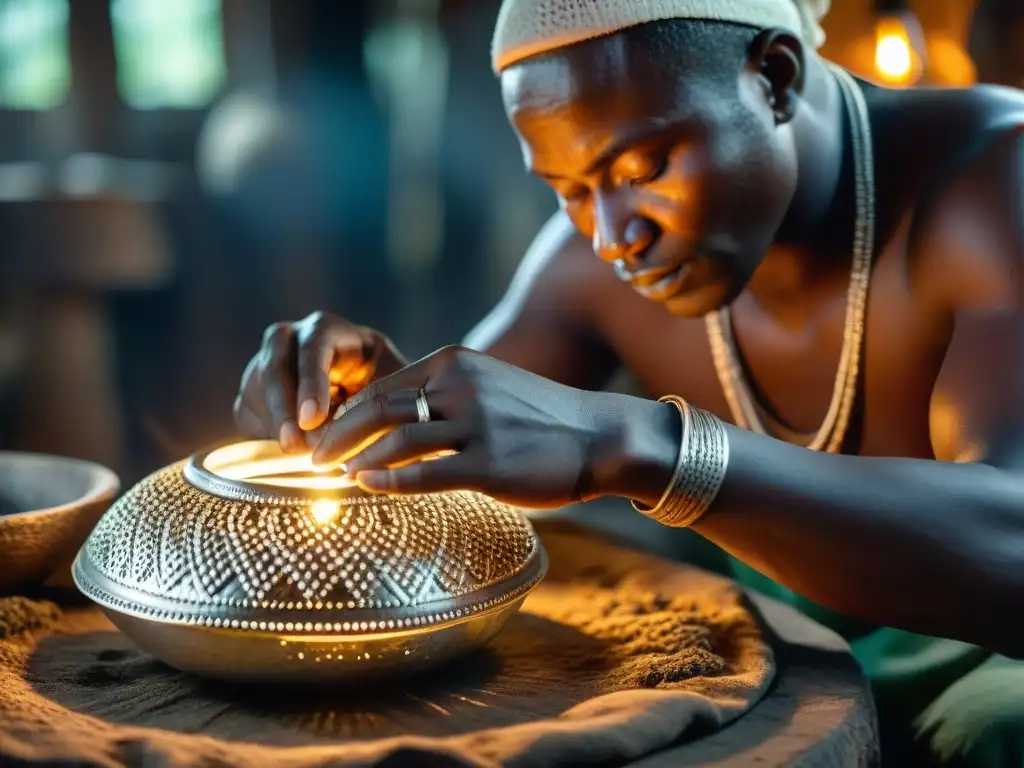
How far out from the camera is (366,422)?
900 mm

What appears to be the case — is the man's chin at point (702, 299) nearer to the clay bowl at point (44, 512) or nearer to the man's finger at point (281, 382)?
the man's finger at point (281, 382)

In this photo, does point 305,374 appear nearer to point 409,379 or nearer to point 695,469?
point 409,379

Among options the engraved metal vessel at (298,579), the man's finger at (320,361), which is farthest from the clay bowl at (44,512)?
the man's finger at (320,361)

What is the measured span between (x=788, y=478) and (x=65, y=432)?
262 centimetres

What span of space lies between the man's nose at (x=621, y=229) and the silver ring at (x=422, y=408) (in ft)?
1.29

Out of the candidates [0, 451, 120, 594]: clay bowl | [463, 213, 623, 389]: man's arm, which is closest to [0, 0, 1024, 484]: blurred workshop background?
[463, 213, 623, 389]: man's arm

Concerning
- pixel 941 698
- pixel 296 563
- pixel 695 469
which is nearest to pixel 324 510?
pixel 296 563

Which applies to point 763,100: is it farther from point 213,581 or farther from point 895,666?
point 213,581

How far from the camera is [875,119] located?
1456mm

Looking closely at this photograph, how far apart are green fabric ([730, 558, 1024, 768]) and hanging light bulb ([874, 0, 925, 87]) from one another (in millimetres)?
1562

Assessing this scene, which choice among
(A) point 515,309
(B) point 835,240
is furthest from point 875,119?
(A) point 515,309

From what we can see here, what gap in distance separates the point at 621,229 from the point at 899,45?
166 centimetres

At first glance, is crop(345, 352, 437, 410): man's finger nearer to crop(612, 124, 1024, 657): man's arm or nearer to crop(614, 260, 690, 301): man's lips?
crop(612, 124, 1024, 657): man's arm

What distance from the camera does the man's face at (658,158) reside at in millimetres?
1164
